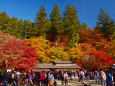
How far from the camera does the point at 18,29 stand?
38625mm

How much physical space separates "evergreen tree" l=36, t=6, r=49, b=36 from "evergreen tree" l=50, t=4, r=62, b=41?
1.85 meters

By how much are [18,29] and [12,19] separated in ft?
13.6

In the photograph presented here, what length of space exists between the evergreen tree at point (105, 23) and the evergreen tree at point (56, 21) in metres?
12.2

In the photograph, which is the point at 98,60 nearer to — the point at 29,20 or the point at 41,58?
the point at 41,58

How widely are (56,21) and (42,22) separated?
13.8 feet

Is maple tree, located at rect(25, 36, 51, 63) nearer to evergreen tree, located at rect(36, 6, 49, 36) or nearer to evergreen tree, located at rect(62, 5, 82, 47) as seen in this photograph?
evergreen tree, located at rect(36, 6, 49, 36)

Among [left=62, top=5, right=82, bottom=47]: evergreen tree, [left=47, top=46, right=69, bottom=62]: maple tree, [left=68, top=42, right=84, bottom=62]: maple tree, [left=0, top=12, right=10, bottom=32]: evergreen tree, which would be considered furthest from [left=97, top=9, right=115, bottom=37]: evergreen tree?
[left=0, top=12, right=10, bottom=32]: evergreen tree

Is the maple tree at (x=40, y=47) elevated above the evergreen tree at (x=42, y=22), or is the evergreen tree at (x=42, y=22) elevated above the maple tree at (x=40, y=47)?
the evergreen tree at (x=42, y=22)

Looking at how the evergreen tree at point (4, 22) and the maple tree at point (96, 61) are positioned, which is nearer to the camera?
the maple tree at point (96, 61)

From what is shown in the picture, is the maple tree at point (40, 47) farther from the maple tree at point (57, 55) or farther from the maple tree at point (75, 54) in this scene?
the maple tree at point (75, 54)

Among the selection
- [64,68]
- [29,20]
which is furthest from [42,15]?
[64,68]

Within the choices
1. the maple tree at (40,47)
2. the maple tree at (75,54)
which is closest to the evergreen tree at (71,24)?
the maple tree at (75,54)

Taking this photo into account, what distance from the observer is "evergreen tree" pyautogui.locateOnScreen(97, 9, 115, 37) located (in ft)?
124

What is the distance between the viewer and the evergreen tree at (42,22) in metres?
38.4
